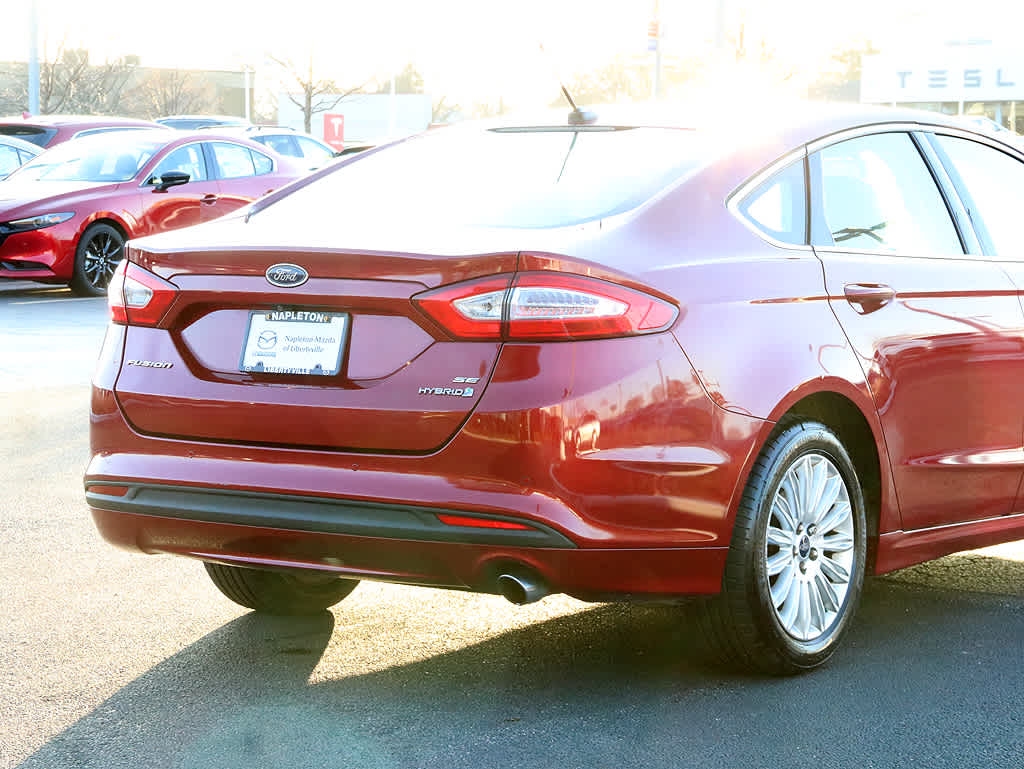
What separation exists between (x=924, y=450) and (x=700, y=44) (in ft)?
246

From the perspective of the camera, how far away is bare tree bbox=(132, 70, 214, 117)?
6309 cm

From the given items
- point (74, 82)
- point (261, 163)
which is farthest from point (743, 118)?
point (74, 82)

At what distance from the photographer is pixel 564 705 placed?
4.28m

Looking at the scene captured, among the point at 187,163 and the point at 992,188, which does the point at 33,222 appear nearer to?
the point at 187,163

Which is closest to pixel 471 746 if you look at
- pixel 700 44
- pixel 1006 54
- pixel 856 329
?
pixel 856 329

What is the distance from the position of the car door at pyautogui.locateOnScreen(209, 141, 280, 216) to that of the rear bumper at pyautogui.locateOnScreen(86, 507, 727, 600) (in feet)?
43.8

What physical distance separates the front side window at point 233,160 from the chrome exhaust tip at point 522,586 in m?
14.2

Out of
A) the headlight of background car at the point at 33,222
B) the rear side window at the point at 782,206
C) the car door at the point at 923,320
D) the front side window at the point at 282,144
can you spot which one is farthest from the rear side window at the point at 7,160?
the rear side window at the point at 782,206

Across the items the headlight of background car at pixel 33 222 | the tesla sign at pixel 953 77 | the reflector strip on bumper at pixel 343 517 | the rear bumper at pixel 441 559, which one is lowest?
the rear bumper at pixel 441 559

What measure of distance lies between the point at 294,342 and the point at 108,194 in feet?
41.7

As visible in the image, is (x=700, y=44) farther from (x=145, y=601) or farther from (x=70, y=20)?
(x=145, y=601)

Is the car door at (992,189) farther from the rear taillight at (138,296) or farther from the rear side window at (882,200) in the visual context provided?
the rear taillight at (138,296)

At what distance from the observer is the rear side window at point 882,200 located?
482 cm

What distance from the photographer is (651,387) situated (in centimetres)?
398
